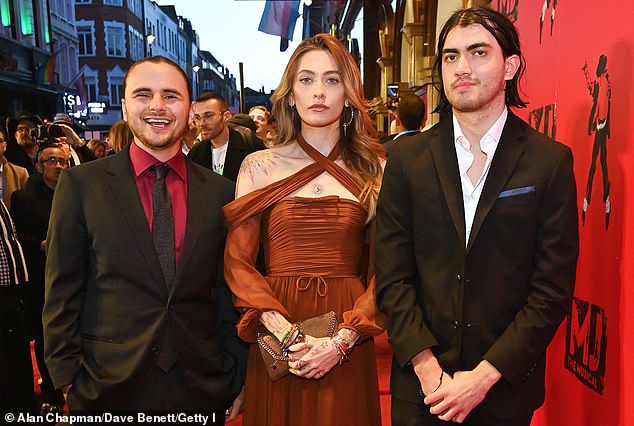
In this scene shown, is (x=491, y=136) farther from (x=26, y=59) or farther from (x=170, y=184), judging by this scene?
(x=26, y=59)

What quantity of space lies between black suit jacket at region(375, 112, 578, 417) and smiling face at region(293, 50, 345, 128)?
1.56 ft

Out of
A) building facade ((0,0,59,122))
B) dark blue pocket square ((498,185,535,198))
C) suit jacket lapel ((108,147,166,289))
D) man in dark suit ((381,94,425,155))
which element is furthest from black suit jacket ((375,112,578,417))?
building facade ((0,0,59,122))

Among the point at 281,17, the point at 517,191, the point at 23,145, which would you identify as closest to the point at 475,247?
the point at 517,191

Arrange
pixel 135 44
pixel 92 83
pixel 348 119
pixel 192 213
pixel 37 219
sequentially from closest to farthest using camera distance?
1. pixel 192 213
2. pixel 348 119
3. pixel 37 219
4. pixel 92 83
5. pixel 135 44

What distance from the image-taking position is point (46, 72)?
2058cm

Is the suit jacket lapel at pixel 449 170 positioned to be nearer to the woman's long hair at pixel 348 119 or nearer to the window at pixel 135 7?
the woman's long hair at pixel 348 119

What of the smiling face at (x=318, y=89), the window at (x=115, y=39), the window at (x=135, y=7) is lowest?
the smiling face at (x=318, y=89)

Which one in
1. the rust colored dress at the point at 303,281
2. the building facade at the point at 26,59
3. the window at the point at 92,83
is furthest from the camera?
the window at the point at 92,83

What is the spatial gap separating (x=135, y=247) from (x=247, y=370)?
0.69 meters

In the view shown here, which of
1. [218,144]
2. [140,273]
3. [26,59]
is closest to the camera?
[140,273]

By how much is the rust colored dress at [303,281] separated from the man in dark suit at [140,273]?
0.11m

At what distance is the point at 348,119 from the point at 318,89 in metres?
0.23

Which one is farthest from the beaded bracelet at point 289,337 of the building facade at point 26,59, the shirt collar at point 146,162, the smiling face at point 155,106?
the building facade at point 26,59

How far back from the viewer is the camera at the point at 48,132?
491 centimetres
